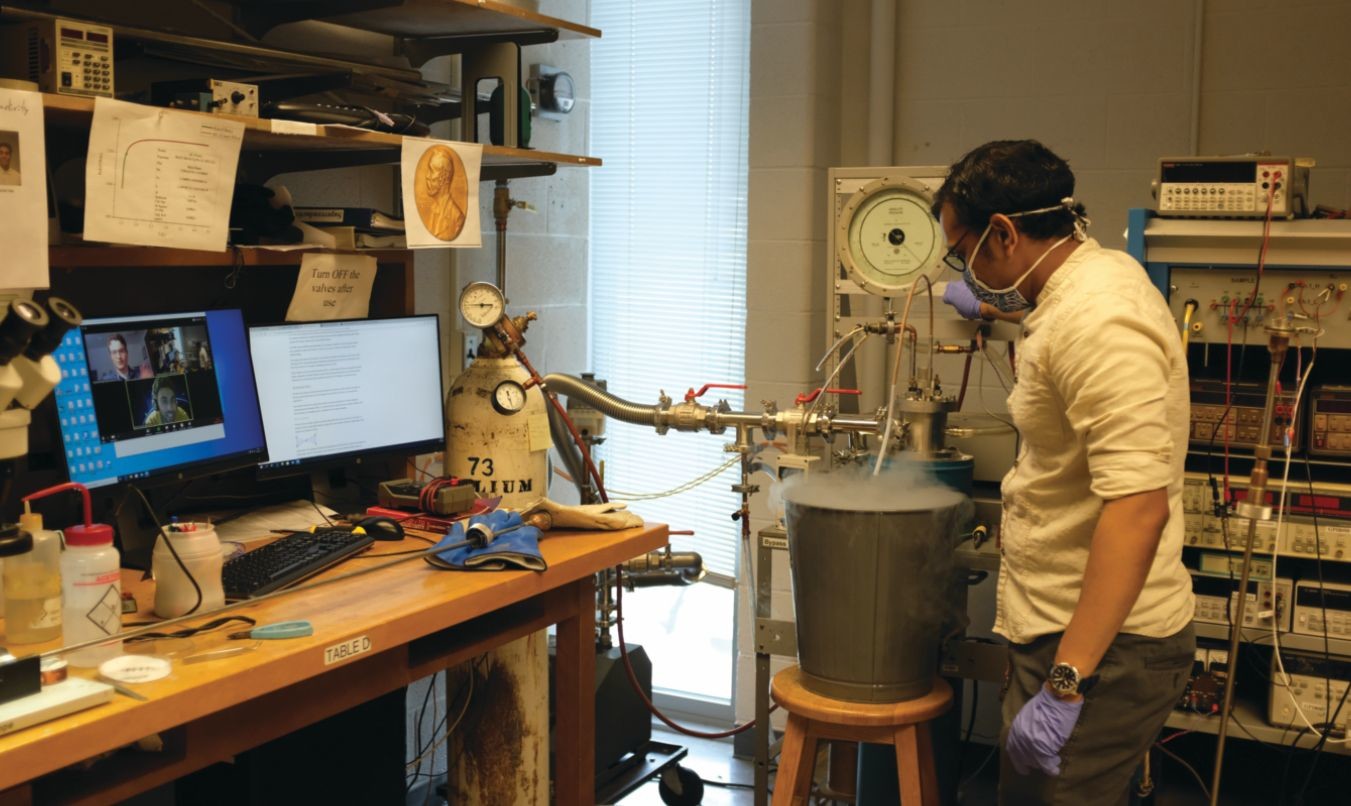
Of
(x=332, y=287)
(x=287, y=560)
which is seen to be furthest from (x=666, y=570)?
(x=287, y=560)

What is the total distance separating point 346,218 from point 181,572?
985mm

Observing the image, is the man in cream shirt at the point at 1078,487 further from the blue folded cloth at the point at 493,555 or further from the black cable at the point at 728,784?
the black cable at the point at 728,784

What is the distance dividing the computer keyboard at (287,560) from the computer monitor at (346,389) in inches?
10.9

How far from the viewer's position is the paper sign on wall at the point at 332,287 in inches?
97.8

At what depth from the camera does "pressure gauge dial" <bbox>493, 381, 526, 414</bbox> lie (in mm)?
2439

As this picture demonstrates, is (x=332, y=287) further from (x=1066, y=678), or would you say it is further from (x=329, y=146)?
(x=1066, y=678)

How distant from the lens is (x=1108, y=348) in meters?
1.73

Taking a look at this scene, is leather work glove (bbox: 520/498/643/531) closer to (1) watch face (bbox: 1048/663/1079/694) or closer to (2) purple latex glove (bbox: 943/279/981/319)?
(2) purple latex glove (bbox: 943/279/981/319)

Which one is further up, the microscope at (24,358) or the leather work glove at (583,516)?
the microscope at (24,358)

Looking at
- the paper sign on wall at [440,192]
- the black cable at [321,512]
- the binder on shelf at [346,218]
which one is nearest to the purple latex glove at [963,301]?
the paper sign on wall at [440,192]

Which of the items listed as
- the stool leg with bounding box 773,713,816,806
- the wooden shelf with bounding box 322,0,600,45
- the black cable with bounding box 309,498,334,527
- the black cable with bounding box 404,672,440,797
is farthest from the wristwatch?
the black cable with bounding box 404,672,440,797

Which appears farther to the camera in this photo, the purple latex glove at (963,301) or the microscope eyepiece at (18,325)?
the purple latex glove at (963,301)

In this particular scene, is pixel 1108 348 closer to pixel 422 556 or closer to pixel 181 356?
pixel 422 556

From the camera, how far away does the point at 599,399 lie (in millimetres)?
2645
